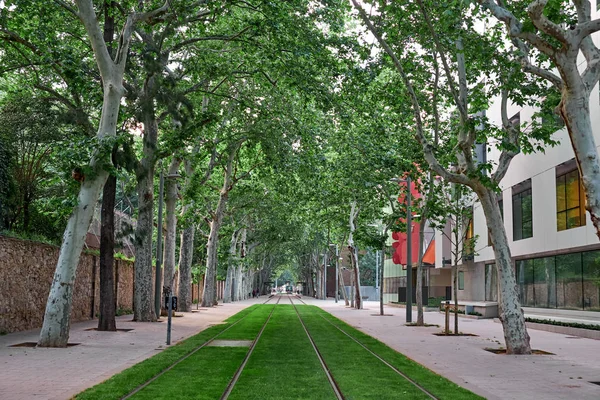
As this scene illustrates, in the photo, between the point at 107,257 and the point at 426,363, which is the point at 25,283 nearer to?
the point at 107,257

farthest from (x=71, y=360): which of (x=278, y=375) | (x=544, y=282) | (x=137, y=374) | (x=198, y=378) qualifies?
(x=544, y=282)

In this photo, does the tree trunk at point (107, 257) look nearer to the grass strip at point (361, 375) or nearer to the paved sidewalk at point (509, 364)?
the grass strip at point (361, 375)

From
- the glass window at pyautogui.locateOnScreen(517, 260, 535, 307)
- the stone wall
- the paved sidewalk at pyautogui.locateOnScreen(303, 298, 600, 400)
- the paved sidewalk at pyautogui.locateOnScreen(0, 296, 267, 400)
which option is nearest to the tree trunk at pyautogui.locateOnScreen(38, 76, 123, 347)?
the paved sidewalk at pyautogui.locateOnScreen(0, 296, 267, 400)

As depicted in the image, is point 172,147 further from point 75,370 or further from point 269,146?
point 75,370

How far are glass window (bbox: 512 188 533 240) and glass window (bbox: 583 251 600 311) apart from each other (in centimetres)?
574

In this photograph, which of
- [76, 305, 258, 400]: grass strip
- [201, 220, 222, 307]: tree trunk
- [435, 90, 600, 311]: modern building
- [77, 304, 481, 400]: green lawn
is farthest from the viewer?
[201, 220, 222, 307]: tree trunk

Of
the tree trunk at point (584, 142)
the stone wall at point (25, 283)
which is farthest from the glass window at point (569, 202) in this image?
the stone wall at point (25, 283)

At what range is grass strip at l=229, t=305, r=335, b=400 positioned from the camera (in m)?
10.6

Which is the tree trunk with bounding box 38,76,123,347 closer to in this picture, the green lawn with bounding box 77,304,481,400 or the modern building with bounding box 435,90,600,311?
the green lawn with bounding box 77,304,481,400

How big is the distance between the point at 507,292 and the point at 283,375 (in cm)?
765

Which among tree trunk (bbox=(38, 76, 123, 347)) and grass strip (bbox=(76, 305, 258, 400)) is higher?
tree trunk (bbox=(38, 76, 123, 347))

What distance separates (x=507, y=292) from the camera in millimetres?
17734

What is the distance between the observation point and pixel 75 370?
1295 centimetres

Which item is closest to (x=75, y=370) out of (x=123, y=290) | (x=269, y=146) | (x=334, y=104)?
(x=334, y=104)
